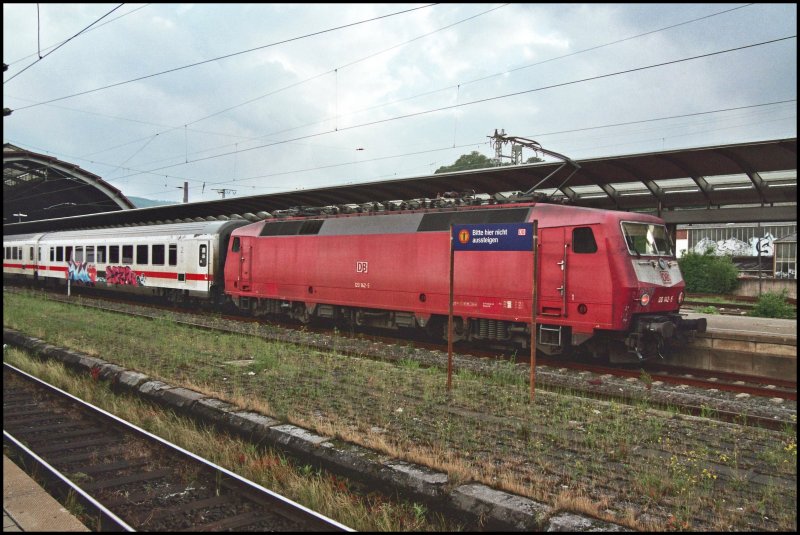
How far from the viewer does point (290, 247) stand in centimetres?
1869

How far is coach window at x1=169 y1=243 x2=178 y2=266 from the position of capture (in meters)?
23.5

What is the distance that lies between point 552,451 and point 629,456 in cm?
77

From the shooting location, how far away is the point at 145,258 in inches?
1000

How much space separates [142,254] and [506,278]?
18062mm

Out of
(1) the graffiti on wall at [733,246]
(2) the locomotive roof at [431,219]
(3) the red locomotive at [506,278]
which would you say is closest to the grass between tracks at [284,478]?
(3) the red locomotive at [506,278]

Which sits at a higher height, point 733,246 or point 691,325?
point 733,246

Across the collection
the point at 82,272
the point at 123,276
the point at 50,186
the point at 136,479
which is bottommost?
the point at 136,479

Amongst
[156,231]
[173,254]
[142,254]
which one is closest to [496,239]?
[173,254]

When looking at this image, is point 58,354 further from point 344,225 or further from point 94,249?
point 94,249

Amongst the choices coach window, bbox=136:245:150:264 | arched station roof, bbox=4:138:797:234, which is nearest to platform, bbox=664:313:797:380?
arched station roof, bbox=4:138:797:234

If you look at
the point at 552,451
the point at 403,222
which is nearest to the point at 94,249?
the point at 403,222

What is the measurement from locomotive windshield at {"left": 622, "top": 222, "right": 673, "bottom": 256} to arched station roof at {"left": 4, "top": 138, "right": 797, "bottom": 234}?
76.5 inches

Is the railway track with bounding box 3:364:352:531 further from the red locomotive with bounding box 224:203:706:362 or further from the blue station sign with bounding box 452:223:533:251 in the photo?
the red locomotive with bounding box 224:203:706:362

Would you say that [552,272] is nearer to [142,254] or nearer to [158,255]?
[158,255]
